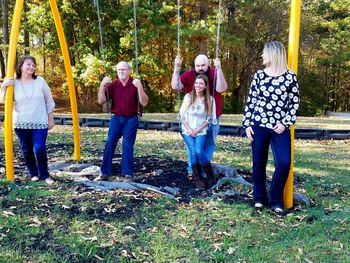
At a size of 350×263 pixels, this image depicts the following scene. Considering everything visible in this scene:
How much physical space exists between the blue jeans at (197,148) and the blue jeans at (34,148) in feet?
5.48

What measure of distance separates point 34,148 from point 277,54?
2907 mm

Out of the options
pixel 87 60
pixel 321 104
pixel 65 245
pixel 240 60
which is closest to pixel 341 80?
pixel 321 104

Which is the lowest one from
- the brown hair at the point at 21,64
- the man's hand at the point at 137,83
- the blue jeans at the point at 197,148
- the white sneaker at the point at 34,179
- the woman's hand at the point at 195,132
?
the white sneaker at the point at 34,179

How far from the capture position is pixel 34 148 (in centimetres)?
490

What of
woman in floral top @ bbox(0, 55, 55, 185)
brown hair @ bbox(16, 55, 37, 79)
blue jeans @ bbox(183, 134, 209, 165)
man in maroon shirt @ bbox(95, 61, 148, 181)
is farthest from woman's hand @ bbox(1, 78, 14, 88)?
blue jeans @ bbox(183, 134, 209, 165)

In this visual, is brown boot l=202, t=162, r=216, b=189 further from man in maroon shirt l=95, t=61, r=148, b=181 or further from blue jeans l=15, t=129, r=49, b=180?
blue jeans l=15, t=129, r=49, b=180

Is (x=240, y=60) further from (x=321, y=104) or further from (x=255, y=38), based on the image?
(x=321, y=104)

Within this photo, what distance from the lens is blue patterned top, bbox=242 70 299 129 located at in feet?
12.9

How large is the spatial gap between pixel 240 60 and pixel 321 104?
256 inches

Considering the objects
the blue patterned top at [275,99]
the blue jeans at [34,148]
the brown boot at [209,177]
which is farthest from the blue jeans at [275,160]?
the blue jeans at [34,148]

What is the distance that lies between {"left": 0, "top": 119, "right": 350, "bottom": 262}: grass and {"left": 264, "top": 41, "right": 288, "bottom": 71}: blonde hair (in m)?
1.41

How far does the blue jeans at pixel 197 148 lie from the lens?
487 centimetres

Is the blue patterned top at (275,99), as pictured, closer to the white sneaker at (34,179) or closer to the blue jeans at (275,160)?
the blue jeans at (275,160)

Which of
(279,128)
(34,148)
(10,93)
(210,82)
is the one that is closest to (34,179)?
(34,148)
